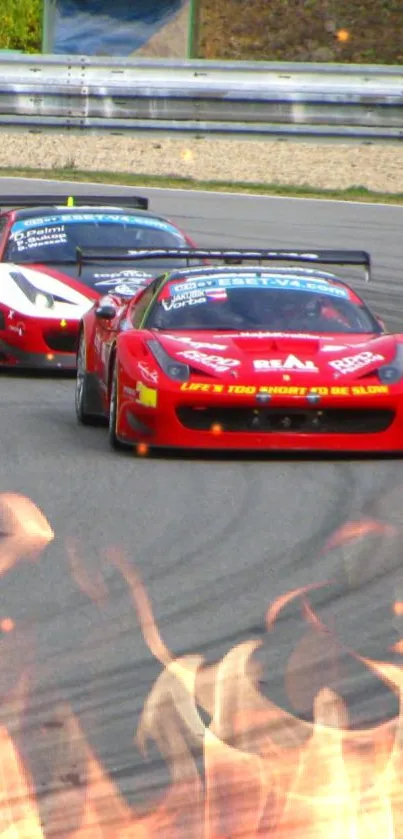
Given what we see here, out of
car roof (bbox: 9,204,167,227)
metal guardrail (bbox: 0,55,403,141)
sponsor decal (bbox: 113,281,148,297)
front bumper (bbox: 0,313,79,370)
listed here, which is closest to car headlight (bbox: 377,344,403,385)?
sponsor decal (bbox: 113,281,148,297)

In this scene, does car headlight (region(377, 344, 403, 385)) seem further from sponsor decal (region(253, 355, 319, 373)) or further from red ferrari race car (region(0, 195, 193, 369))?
red ferrari race car (region(0, 195, 193, 369))

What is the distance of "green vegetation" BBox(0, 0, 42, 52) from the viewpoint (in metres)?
34.5

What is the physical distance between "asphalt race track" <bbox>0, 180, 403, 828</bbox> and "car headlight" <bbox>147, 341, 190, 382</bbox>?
1.38 feet

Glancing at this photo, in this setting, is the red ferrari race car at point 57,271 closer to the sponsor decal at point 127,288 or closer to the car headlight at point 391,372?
the sponsor decal at point 127,288

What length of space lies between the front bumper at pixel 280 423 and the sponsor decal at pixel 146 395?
0.02 m

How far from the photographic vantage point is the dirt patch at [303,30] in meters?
34.7

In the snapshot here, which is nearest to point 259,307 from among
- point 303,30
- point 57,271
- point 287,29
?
point 57,271

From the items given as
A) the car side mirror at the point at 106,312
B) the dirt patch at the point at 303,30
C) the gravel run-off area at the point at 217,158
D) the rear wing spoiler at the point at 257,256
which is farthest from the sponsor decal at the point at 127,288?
the dirt patch at the point at 303,30

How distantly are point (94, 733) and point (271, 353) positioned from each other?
4783mm

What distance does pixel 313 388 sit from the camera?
29.0 ft

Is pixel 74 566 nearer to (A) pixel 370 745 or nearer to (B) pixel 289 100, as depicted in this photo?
(A) pixel 370 745

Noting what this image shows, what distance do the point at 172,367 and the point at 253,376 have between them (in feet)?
1.35
